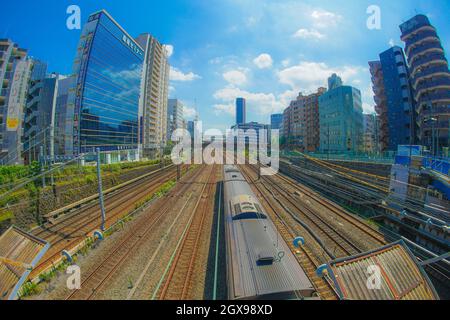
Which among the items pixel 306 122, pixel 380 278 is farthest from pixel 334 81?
pixel 380 278

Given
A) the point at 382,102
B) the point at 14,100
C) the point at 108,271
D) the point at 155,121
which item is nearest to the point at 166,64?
the point at 155,121

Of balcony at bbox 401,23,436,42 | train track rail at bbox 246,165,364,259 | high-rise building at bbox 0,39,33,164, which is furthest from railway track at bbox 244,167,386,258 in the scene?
balcony at bbox 401,23,436,42

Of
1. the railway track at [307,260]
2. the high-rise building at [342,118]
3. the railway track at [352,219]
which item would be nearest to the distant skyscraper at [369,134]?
the high-rise building at [342,118]

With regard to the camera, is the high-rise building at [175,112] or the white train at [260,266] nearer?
the white train at [260,266]

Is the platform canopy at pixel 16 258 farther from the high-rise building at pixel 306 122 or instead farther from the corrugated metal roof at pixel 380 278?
the high-rise building at pixel 306 122

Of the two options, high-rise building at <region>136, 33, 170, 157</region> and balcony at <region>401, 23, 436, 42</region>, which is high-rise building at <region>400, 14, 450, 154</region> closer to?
balcony at <region>401, 23, 436, 42</region>

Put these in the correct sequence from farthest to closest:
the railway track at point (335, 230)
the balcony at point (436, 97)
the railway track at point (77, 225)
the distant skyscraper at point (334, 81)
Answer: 1. the distant skyscraper at point (334, 81)
2. the balcony at point (436, 97)
3. the railway track at point (335, 230)
4. the railway track at point (77, 225)

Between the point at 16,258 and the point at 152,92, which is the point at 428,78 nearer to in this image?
the point at 16,258
